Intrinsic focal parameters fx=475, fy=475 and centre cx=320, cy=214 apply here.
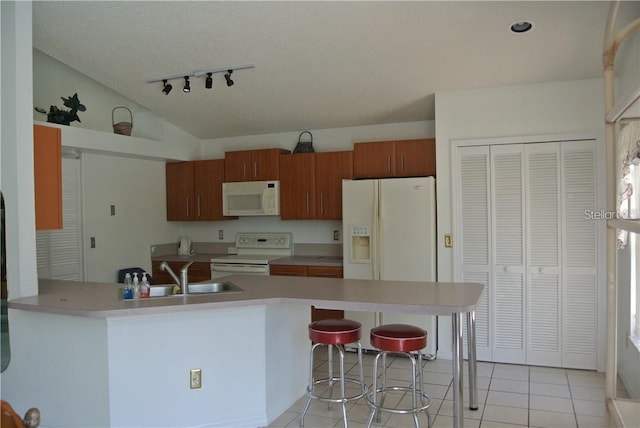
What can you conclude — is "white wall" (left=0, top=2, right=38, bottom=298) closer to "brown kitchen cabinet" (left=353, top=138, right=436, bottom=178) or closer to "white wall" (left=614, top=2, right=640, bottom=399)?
"brown kitchen cabinet" (left=353, top=138, right=436, bottom=178)

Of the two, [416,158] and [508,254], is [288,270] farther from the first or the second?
[508,254]

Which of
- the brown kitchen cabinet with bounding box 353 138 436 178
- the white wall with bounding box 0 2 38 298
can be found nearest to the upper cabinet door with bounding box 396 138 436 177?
the brown kitchen cabinet with bounding box 353 138 436 178

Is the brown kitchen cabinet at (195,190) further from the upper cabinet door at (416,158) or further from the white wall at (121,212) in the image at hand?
the upper cabinet door at (416,158)

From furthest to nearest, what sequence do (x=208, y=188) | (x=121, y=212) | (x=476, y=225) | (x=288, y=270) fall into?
(x=208, y=188) → (x=121, y=212) → (x=288, y=270) → (x=476, y=225)

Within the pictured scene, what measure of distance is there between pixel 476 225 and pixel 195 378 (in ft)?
9.01

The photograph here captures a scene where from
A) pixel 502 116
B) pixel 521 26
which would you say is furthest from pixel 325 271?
pixel 521 26

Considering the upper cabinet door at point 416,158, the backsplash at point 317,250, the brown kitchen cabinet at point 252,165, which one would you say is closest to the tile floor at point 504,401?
the backsplash at point 317,250

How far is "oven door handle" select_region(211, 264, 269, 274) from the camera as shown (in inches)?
206

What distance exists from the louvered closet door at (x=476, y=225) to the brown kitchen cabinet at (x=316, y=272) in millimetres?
1280

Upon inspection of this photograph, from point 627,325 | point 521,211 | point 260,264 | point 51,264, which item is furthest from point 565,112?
point 51,264

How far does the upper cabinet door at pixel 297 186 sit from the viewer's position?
5262 mm

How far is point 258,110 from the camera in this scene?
16.6 ft

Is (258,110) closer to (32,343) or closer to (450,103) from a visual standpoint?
(450,103)

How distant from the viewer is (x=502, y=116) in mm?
4203
